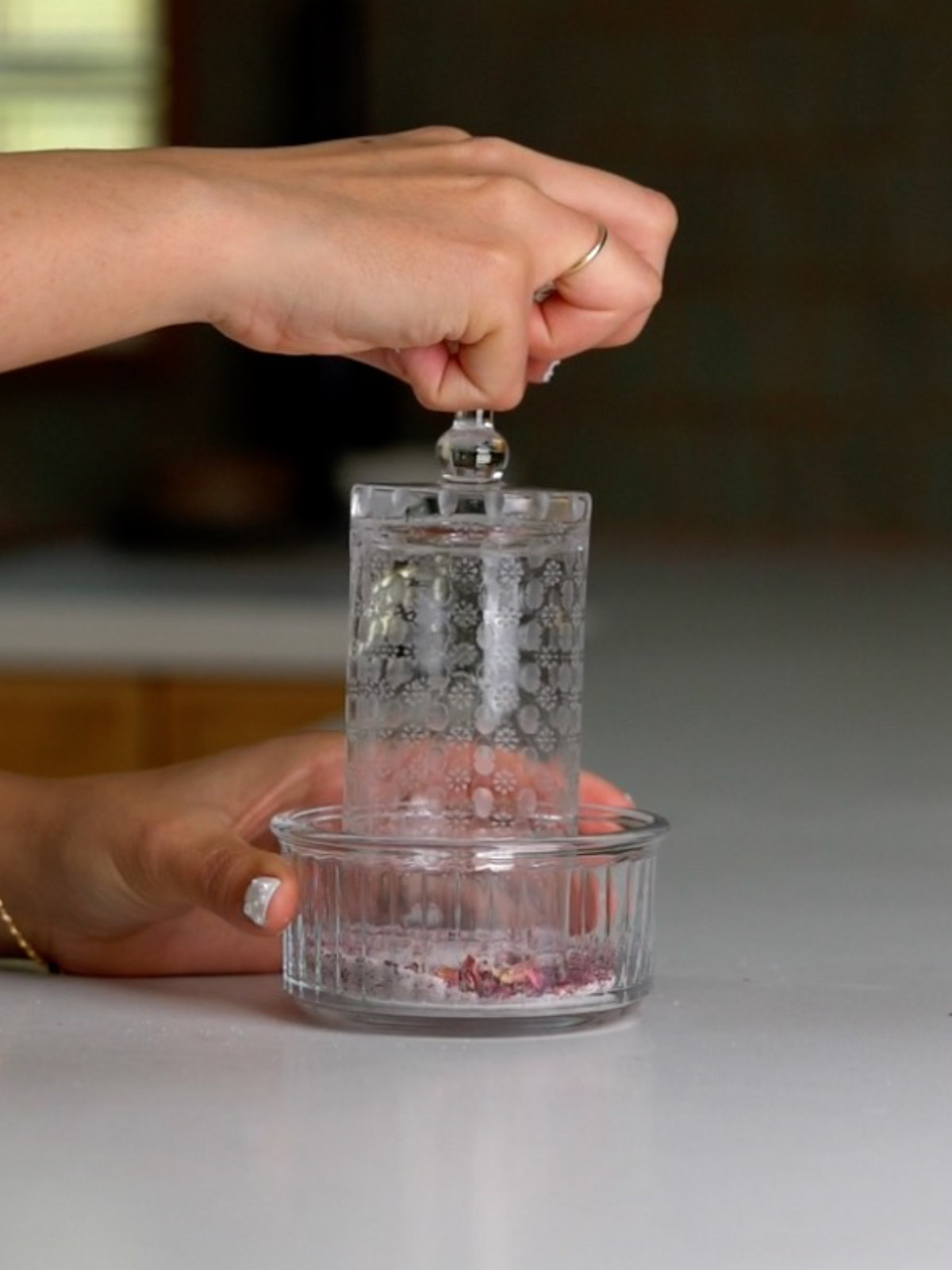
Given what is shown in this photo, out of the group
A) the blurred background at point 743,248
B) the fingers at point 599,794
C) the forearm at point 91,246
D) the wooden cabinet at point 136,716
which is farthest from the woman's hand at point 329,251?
the blurred background at point 743,248

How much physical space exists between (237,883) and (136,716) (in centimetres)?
119

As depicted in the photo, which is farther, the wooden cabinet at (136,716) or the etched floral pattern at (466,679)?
the wooden cabinet at (136,716)

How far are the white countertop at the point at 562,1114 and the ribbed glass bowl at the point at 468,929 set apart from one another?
1 centimetres

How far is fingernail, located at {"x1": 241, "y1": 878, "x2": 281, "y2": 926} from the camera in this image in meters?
0.80

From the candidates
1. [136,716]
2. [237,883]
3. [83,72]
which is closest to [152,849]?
[237,883]

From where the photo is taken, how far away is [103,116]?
628cm

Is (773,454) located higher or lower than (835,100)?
lower

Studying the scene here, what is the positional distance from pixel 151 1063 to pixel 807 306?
15.8 feet

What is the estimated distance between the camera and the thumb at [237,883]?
2.64 ft

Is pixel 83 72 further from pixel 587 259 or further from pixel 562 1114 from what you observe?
pixel 562 1114

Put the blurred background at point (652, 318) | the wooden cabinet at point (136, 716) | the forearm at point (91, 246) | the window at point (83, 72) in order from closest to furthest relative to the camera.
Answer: the forearm at point (91, 246)
the wooden cabinet at point (136, 716)
the blurred background at point (652, 318)
the window at point (83, 72)

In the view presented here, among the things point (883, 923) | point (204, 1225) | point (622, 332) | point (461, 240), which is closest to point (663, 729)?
point (883, 923)

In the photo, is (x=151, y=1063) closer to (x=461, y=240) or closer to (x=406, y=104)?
(x=461, y=240)

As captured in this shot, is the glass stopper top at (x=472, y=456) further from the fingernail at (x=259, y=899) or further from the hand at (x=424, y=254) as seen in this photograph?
the fingernail at (x=259, y=899)
